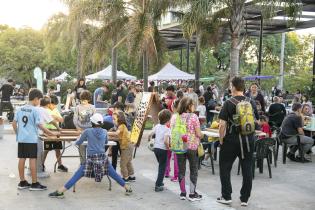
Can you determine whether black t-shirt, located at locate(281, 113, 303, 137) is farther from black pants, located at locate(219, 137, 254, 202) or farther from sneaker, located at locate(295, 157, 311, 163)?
black pants, located at locate(219, 137, 254, 202)

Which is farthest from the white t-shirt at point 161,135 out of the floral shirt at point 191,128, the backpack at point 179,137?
the floral shirt at point 191,128

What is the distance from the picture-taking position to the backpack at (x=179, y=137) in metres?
6.86

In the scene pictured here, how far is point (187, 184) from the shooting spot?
809 centimetres

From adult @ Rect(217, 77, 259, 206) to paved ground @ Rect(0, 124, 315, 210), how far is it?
0.28 metres

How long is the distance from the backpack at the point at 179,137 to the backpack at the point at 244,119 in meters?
0.82

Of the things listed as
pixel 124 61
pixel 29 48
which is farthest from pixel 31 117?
pixel 29 48

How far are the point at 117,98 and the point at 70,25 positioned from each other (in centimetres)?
1285

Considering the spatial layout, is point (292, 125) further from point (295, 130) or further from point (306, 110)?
point (306, 110)

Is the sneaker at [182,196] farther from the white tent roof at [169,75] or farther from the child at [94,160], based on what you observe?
the white tent roof at [169,75]

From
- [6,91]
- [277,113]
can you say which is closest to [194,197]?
[277,113]

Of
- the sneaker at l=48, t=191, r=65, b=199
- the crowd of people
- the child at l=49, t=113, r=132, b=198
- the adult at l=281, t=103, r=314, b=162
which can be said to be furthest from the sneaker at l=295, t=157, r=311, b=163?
the sneaker at l=48, t=191, r=65, b=199

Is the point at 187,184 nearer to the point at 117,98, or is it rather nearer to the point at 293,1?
the point at 117,98

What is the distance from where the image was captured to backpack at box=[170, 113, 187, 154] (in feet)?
22.5

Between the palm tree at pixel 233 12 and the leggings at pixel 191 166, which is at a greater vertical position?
the palm tree at pixel 233 12
